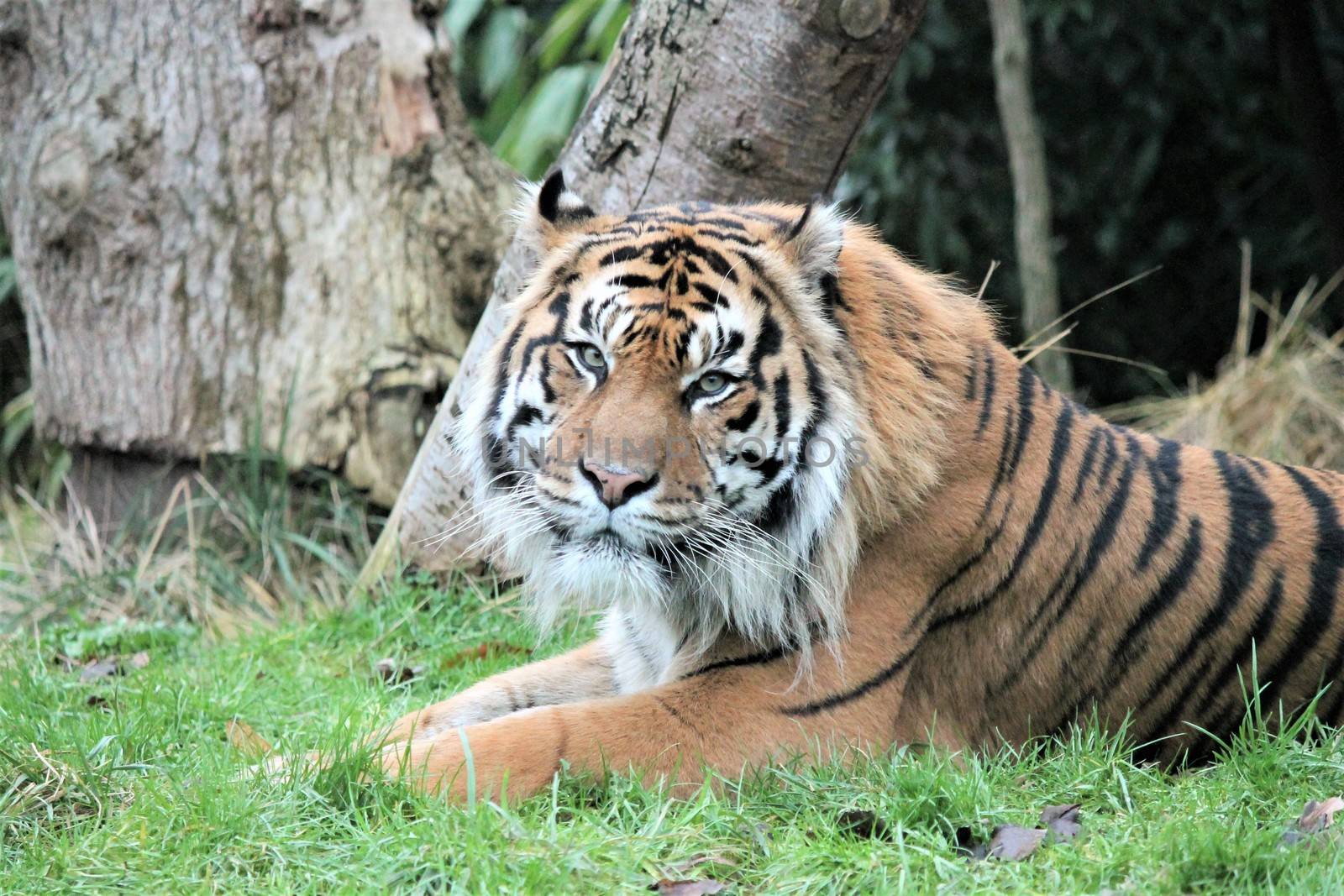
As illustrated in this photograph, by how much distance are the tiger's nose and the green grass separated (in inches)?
25.4

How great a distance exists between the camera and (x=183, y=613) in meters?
5.12

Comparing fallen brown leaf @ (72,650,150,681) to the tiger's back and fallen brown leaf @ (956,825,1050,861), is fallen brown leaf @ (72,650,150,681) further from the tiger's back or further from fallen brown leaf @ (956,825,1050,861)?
fallen brown leaf @ (956,825,1050,861)

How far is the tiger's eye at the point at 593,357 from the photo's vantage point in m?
3.26

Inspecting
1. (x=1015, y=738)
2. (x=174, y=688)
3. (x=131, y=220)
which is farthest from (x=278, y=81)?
(x=1015, y=738)

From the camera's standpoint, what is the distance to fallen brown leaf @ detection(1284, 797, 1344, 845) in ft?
8.70

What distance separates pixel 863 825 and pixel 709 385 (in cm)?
108

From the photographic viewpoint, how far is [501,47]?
344 inches

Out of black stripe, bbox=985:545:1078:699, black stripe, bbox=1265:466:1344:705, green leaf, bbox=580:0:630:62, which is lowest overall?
black stripe, bbox=985:545:1078:699

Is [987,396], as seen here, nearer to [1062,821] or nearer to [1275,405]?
[1062,821]

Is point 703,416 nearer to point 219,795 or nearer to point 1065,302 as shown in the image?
point 219,795

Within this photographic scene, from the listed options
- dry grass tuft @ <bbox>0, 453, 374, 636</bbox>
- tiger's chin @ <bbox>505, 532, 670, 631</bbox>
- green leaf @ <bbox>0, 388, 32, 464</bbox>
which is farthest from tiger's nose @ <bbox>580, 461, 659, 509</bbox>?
green leaf @ <bbox>0, 388, 32, 464</bbox>

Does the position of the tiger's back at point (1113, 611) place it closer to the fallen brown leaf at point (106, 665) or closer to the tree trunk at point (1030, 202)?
the fallen brown leaf at point (106, 665)

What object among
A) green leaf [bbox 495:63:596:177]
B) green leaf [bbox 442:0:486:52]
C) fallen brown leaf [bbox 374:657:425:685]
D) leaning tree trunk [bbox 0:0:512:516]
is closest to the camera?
fallen brown leaf [bbox 374:657:425:685]

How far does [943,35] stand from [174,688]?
574cm
